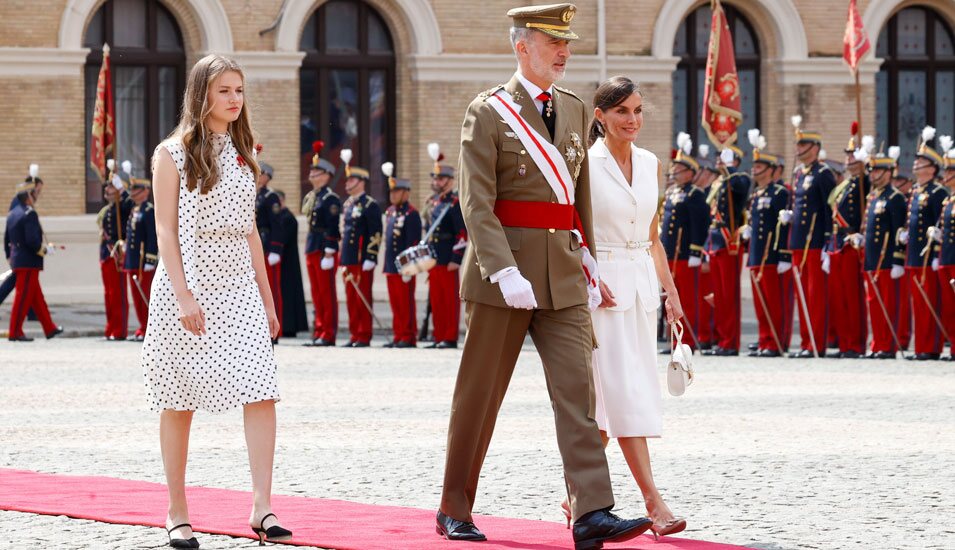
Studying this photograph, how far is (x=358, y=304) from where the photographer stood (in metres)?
18.9

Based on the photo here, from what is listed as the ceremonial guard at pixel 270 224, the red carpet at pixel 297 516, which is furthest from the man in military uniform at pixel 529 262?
the ceremonial guard at pixel 270 224

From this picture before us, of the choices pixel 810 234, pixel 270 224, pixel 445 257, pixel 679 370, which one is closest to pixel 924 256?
pixel 810 234

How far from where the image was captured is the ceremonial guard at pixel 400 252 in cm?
1883

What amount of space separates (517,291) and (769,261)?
36.2ft

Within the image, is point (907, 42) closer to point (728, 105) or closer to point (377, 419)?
point (728, 105)

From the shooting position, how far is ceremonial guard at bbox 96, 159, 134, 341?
20.0 metres

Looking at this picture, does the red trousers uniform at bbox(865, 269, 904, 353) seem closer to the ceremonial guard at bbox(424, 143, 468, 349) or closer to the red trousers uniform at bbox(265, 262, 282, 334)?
the ceremonial guard at bbox(424, 143, 468, 349)

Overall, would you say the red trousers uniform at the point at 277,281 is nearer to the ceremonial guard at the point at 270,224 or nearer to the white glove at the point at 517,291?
the ceremonial guard at the point at 270,224

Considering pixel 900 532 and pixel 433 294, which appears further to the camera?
pixel 433 294

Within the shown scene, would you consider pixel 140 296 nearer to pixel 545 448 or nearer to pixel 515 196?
pixel 545 448

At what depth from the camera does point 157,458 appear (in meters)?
9.24

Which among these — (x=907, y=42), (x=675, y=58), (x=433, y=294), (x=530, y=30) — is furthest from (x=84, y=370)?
(x=907, y=42)

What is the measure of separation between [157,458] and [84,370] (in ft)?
20.8

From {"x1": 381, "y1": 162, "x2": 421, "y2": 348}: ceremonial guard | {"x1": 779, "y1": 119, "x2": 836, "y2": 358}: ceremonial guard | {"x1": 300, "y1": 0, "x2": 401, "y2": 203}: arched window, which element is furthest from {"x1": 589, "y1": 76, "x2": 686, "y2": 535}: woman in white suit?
{"x1": 300, "y1": 0, "x2": 401, "y2": 203}: arched window
